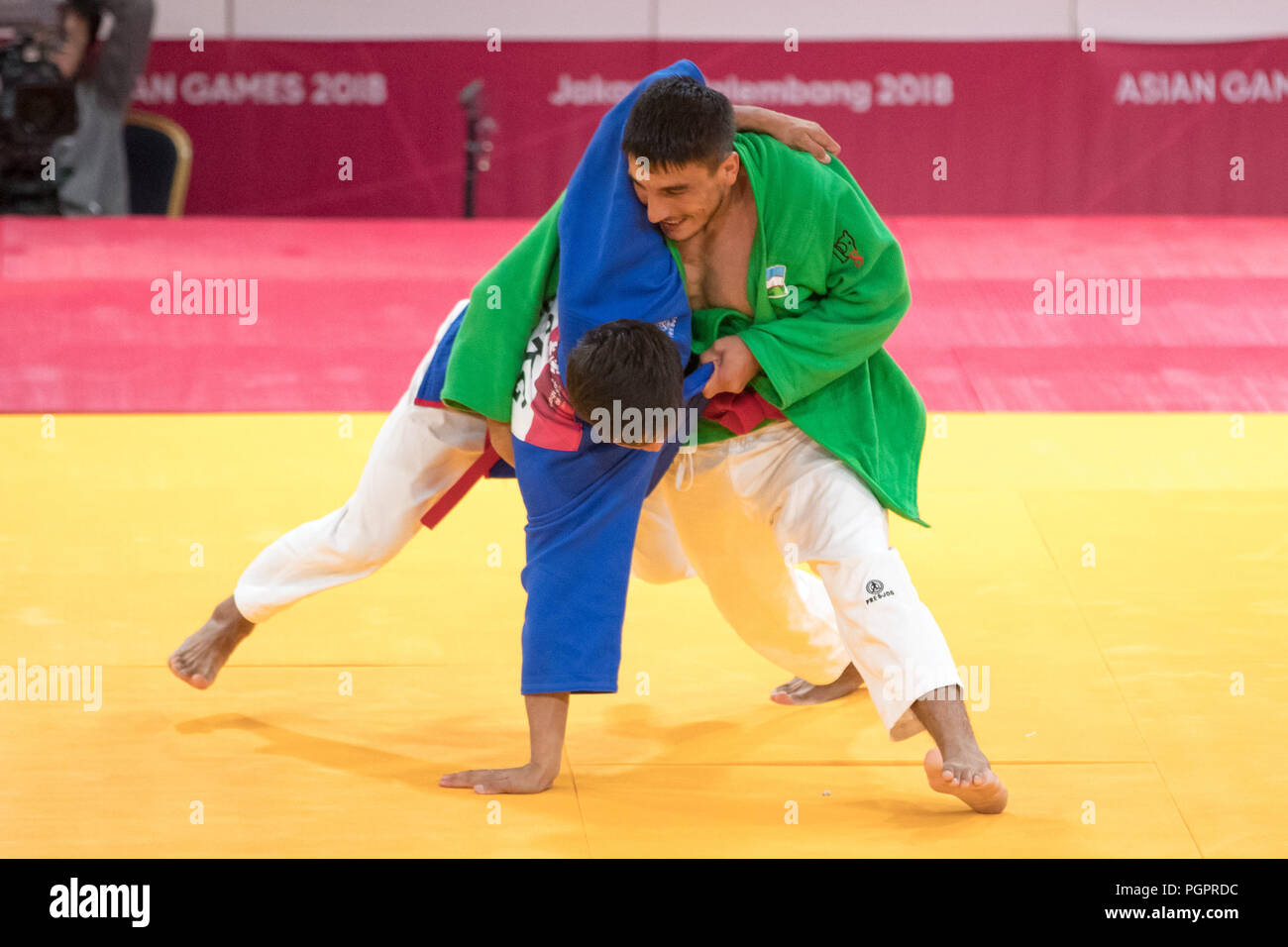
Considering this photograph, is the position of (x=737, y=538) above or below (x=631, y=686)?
above

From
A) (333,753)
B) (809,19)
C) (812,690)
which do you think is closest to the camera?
(333,753)

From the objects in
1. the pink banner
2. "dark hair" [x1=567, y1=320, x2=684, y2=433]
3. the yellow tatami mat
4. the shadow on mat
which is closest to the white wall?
the pink banner

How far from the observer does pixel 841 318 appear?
10.2 feet

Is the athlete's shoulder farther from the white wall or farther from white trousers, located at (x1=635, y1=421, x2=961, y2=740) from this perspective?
the white wall

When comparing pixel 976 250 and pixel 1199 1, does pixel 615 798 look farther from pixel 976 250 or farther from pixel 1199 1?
pixel 1199 1

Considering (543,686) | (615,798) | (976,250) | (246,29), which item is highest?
(246,29)

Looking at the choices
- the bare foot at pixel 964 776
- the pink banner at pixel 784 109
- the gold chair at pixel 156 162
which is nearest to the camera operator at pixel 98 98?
the gold chair at pixel 156 162

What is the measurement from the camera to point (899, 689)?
2955 millimetres

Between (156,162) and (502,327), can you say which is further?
(156,162)

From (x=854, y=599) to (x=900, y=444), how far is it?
41 cm

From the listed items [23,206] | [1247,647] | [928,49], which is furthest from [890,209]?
[1247,647]

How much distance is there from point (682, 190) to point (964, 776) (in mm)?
1130

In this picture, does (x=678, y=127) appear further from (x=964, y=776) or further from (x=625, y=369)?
(x=964, y=776)

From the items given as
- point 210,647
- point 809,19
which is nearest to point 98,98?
point 809,19
